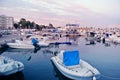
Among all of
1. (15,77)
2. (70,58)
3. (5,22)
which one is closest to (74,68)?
(70,58)

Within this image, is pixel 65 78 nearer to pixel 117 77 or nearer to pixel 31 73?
pixel 31 73

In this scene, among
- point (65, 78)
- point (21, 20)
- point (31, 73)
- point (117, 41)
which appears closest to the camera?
point (65, 78)

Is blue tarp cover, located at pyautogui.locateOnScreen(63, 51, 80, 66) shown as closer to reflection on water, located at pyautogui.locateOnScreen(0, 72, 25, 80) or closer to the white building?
reflection on water, located at pyautogui.locateOnScreen(0, 72, 25, 80)

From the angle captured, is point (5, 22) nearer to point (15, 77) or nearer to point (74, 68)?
point (15, 77)

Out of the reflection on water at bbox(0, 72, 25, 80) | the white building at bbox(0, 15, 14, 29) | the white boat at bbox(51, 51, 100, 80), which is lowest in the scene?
the reflection on water at bbox(0, 72, 25, 80)

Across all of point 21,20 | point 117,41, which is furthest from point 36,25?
point 117,41

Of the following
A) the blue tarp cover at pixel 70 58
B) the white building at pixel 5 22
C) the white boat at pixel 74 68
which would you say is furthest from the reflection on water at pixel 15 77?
the white building at pixel 5 22

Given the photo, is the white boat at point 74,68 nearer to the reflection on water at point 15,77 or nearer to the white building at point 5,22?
the reflection on water at point 15,77

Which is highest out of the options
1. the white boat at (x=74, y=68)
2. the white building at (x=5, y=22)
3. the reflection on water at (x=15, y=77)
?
the white building at (x=5, y=22)

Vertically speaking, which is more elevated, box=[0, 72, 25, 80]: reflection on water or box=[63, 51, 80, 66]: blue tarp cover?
box=[63, 51, 80, 66]: blue tarp cover

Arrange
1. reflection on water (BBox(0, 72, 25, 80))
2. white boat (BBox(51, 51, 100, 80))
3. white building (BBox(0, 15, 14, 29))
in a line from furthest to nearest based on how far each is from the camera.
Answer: white building (BBox(0, 15, 14, 29)), reflection on water (BBox(0, 72, 25, 80)), white boat (BBox(51, 51, 100, 80))

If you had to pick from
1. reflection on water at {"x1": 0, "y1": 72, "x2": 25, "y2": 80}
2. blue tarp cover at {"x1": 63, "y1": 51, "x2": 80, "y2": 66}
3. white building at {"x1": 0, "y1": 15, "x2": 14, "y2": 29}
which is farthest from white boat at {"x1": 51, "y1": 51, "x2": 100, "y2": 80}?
white building at {"x1": 0, "y1": 15, "x2": 14, "y2": 29}

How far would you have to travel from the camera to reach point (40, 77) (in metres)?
6.51

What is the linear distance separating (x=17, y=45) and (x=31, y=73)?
8410mm
